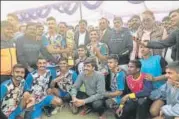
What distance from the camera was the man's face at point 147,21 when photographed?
9.99ft

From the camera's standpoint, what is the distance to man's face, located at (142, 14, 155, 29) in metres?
3.04

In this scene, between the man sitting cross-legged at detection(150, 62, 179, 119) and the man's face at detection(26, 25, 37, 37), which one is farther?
the man's face at detection(26, 25, 37, 37)

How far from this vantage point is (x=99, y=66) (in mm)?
3127

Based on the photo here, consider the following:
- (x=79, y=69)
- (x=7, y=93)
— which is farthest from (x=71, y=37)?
(x=7, y=93)

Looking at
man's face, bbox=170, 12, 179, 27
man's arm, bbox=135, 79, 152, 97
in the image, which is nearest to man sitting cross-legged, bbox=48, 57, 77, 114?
man's arm, bbox=135, 79, 152, 97

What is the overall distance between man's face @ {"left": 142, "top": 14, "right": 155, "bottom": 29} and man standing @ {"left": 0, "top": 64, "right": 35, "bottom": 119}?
1218 mm

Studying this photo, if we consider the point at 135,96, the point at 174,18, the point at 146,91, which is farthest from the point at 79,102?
the point at 174,18

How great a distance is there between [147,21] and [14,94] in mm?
1415

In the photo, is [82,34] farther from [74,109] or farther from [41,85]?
[74,109]

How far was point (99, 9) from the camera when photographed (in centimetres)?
328

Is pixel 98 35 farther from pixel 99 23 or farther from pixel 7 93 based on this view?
pixel 7 93

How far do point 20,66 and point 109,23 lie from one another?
100 centimetres

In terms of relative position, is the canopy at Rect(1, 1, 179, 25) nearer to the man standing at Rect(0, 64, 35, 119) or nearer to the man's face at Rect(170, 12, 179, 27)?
the man's face at Rect(170, 12, 179, 27)

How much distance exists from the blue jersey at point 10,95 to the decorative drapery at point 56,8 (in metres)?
0.78
